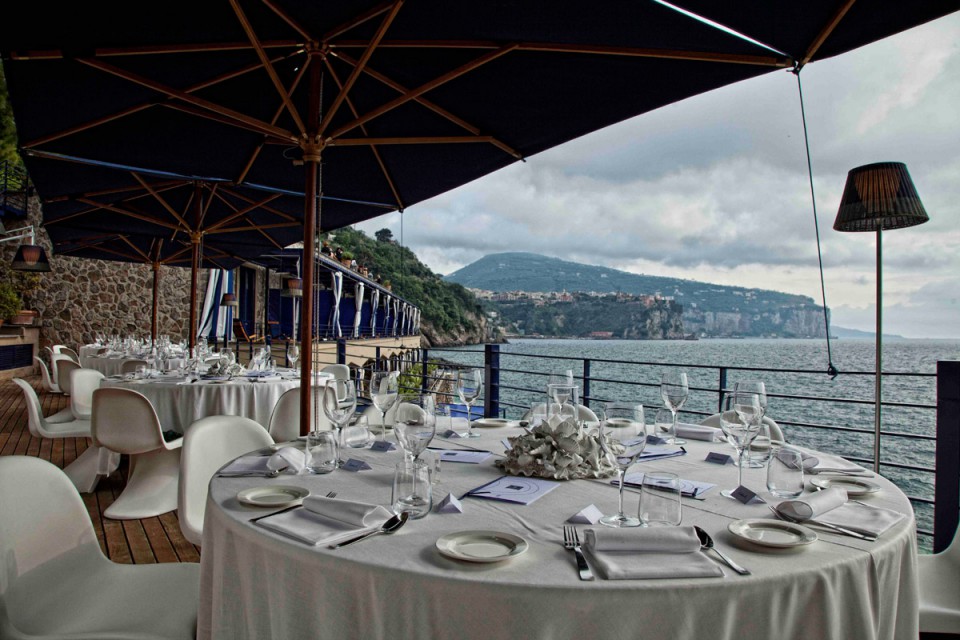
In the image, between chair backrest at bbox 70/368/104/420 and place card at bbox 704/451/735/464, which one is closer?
place card at bbox 704/451/735/464

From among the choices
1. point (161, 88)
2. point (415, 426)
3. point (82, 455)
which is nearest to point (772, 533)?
point (415, 426)

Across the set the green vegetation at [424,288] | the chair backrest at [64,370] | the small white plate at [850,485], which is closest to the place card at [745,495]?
the small white plate at [850,485]

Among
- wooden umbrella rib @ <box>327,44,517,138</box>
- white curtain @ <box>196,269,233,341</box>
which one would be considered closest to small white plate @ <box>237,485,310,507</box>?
wooden umbrella rib @ <box>327,44,517,138</box>

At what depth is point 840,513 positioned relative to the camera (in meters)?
1.39

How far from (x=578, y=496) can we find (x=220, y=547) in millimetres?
905

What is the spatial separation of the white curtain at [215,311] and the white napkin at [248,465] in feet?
47.1

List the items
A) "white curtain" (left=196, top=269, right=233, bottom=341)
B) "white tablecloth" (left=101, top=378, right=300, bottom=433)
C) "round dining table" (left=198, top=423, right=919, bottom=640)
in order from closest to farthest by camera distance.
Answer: "round dining table" (left=198, top=423, right=919, bottom=640), "white tablecloth" (left=101, top=378, right=300, bottom=433), "white curtain" (left=196, top=269, right=233, bottom=341)

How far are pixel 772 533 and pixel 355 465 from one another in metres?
1.21

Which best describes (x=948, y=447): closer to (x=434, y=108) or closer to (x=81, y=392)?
(x=434, y=108)

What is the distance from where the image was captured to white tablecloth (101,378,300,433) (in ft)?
14.7

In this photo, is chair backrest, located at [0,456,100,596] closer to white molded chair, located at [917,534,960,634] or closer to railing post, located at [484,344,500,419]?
white molded chair, located at [917,534,960,634]

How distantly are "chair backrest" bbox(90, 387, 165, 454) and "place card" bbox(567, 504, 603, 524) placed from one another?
3.25 meters

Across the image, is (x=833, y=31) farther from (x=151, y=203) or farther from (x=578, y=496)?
(x=151, y=203)

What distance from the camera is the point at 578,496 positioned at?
1.54 metres
